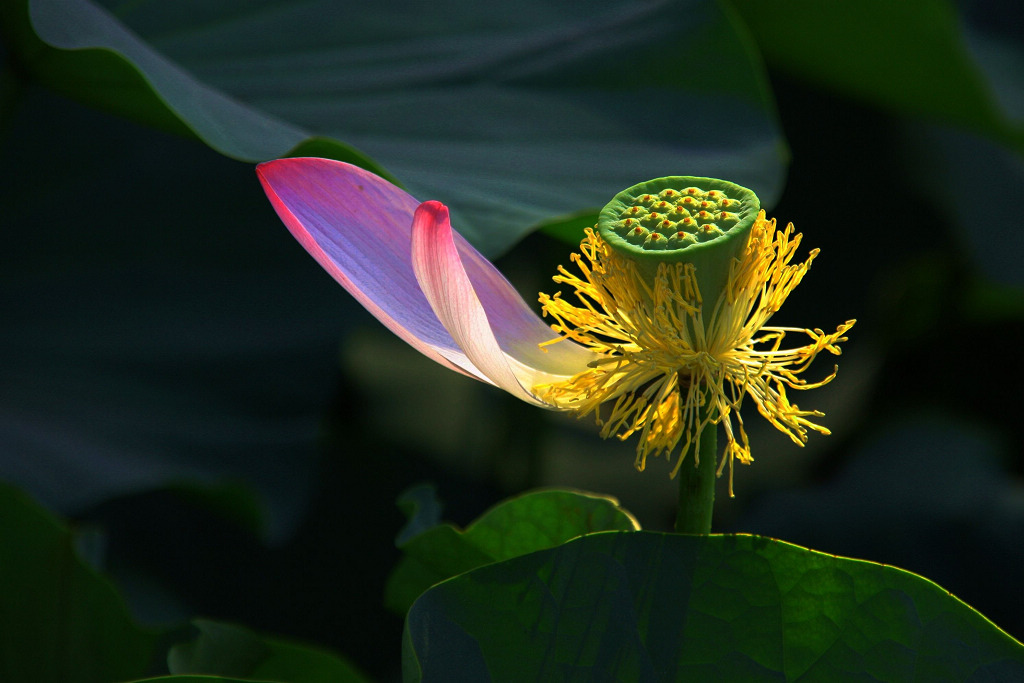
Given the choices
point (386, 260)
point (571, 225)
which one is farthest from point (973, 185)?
point (386, 260)

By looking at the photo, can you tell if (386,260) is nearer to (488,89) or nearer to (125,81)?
(125,81)

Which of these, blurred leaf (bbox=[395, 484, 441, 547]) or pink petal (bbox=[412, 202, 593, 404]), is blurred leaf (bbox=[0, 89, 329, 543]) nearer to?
blurred leaf (bbox=[395, 484, 441, 547])

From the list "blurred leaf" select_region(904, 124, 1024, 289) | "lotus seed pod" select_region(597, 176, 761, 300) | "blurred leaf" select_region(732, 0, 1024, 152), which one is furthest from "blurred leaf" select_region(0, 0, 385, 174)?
"blurred leaf" select_region(904, 124, 1024, 289)

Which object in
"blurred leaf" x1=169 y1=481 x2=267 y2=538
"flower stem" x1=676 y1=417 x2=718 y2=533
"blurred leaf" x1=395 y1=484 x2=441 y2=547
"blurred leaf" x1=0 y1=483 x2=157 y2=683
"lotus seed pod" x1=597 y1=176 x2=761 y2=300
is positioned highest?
"lotus seed pod" x1=597 y1=176 x2=761 y2=300

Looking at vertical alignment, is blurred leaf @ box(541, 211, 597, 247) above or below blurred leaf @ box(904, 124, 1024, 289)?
above

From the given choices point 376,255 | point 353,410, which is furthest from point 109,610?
point 353,410

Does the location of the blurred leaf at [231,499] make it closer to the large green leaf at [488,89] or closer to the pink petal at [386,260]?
the large green leaf at [488,89]

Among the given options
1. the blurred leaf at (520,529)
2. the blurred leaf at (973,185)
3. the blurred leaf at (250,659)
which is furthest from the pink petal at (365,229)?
the blurred leaf at (973,185)
